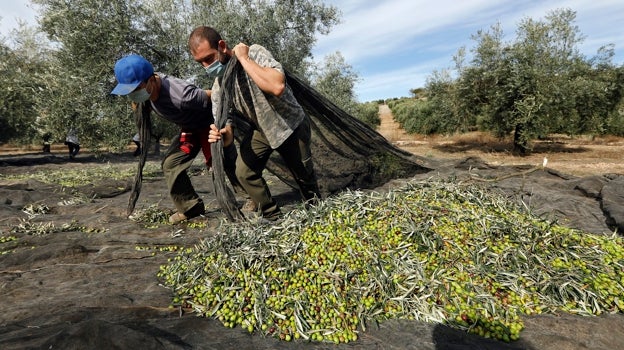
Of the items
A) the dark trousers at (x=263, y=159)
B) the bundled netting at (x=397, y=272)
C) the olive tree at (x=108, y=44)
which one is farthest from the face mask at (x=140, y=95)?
the olive tree at (x=108, y=44)

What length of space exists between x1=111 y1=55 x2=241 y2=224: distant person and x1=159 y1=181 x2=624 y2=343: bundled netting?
185 cm

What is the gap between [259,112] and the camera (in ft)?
13.9

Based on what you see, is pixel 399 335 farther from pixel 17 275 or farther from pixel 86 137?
pixel 86 137

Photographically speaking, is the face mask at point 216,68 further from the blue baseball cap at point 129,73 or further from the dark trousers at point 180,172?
the dark trousers at point 180,172

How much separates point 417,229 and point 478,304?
797 mm

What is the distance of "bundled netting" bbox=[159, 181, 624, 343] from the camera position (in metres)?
2.50

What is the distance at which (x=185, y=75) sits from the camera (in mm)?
11984

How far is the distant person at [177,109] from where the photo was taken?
4105 mm

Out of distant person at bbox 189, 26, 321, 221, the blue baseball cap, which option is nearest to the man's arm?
distant person at bbox 189, 26, 321, 221

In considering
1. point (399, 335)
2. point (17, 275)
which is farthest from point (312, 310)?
point (17, 275)

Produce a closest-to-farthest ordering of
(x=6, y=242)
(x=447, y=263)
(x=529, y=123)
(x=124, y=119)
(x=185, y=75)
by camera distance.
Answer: (x=447, y=263) → (x=6, y=242) → (x=124, y=119) → (x=185, y=75) → (x=529, y=123)

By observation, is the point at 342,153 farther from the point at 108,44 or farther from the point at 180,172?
the point at 108,44

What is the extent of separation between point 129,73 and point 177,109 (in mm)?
752

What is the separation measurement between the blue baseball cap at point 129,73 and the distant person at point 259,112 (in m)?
0.67
